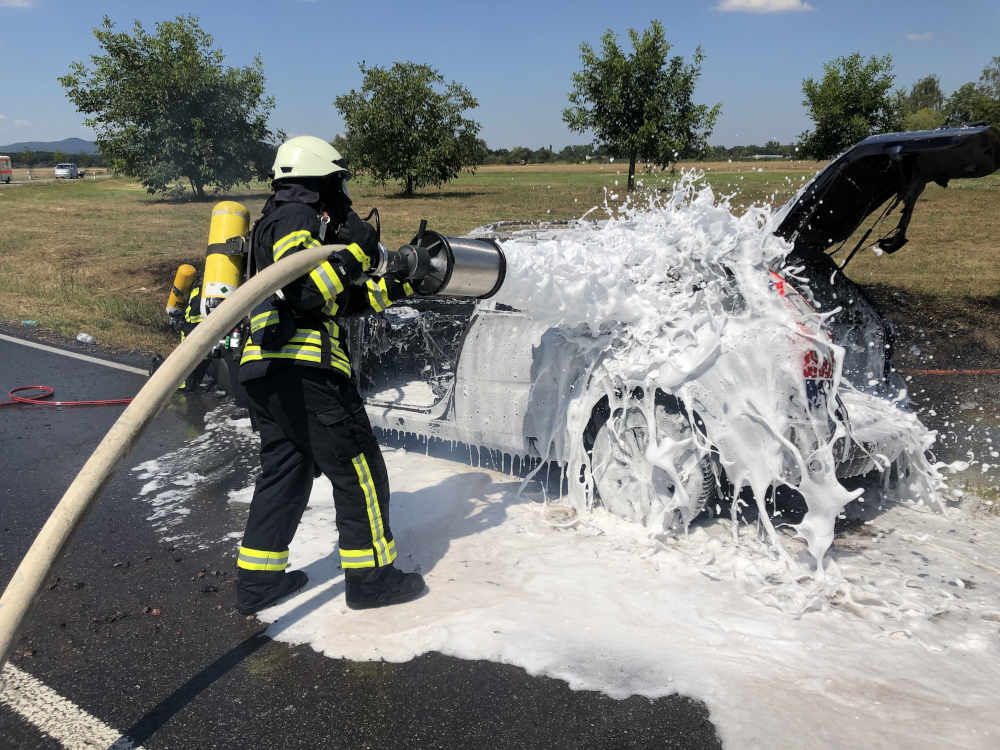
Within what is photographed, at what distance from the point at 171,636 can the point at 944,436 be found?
4963 mm

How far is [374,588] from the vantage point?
3.49m

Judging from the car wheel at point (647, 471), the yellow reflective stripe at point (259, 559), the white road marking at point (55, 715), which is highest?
the car wheel at point (647, 471)

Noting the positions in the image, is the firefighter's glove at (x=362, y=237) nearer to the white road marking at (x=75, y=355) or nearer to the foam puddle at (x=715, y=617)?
the foam puddle at (x=715, y=617)

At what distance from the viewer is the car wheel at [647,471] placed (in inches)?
150

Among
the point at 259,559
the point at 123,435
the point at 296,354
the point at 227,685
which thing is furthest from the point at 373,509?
the point at 123,435

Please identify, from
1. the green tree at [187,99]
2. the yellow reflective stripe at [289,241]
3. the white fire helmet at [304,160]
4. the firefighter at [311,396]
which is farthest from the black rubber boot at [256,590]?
the green tree at [187,99]

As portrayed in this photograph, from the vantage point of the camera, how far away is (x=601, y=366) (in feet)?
13.2

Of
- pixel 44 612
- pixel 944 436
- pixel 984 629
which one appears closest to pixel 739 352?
pixel 984 629

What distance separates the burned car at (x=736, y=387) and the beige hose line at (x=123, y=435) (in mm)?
1458

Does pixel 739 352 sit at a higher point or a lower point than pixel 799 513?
higher

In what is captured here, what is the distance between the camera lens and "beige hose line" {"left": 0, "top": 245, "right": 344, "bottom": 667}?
251 cm

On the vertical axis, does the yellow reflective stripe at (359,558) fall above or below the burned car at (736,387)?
below

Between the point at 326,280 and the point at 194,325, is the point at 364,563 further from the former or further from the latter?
the point at 194,325

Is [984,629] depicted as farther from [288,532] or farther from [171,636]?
[171,636]
